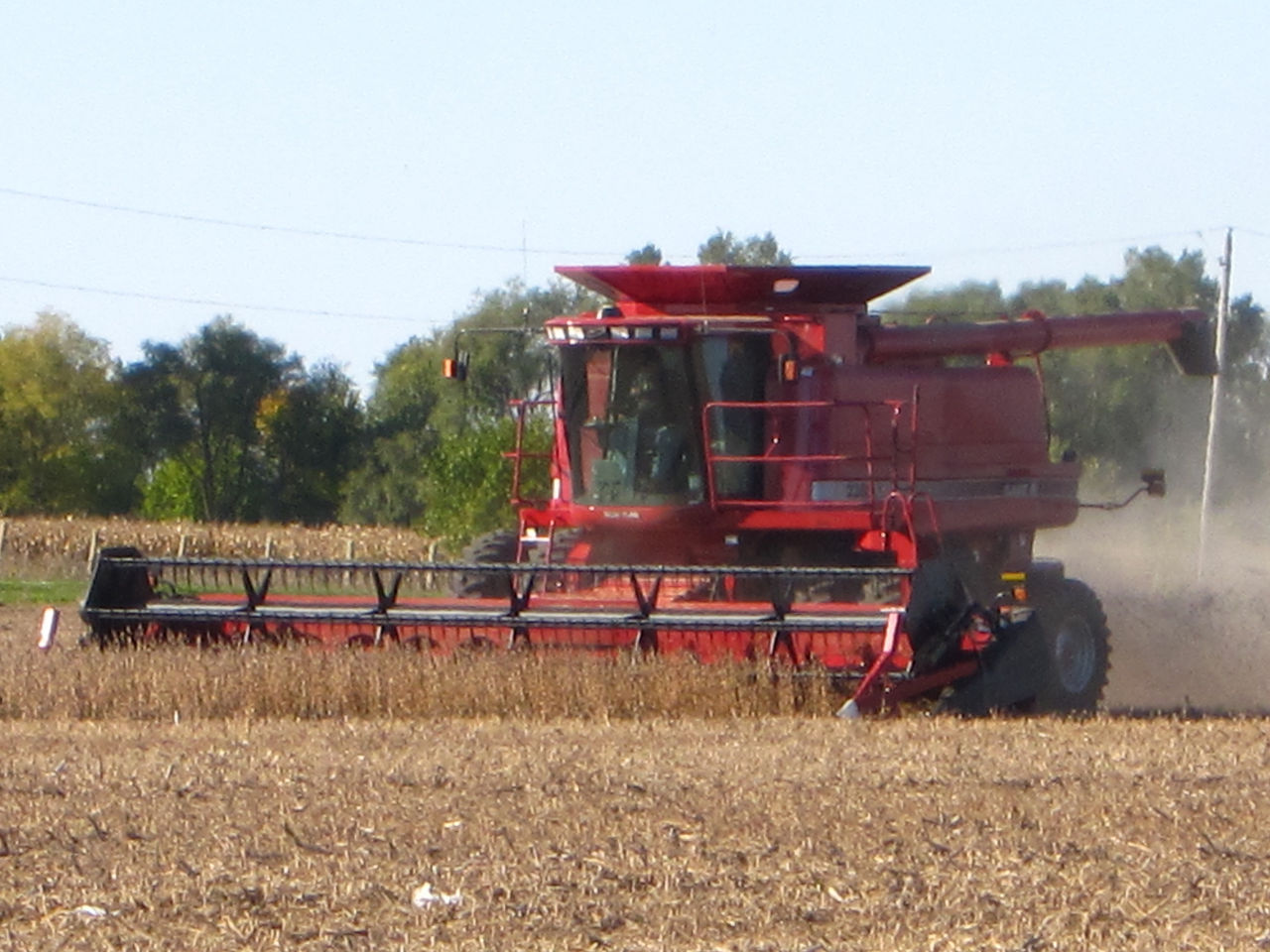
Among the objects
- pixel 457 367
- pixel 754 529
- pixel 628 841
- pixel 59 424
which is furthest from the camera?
pixel 59 424

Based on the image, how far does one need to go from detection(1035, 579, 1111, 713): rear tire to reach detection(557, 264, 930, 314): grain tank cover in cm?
197

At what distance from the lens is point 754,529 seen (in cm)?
1059

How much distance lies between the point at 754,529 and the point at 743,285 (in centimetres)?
137

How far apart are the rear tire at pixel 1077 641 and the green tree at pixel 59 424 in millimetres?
37805

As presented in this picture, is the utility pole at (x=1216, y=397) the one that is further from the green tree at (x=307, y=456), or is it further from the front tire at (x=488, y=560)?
the green tree at (x=307, y=456)

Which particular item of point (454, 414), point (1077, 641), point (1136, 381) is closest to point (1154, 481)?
point (1077, 641)

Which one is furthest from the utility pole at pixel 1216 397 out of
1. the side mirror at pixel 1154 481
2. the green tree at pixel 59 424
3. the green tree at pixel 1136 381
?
the green tree at pixel 59 424

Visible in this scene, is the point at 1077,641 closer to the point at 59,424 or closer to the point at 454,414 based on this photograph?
the point at 454,414

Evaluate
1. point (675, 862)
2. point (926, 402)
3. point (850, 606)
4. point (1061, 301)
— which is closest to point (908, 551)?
point (850, 606)

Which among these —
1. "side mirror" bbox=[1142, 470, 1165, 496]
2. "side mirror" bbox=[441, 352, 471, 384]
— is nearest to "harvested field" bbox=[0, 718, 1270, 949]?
"side mirror" bbox=[441, 352, 471, 384]

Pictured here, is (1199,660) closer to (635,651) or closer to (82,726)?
(635,651)

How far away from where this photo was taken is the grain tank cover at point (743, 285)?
1087cm

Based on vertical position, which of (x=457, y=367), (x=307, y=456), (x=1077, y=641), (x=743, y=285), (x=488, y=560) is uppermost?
(x=743, y=285)

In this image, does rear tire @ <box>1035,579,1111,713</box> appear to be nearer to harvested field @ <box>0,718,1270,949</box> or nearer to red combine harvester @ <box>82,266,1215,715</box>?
red combine harvester @ <box>82,266,1215,715</box>
